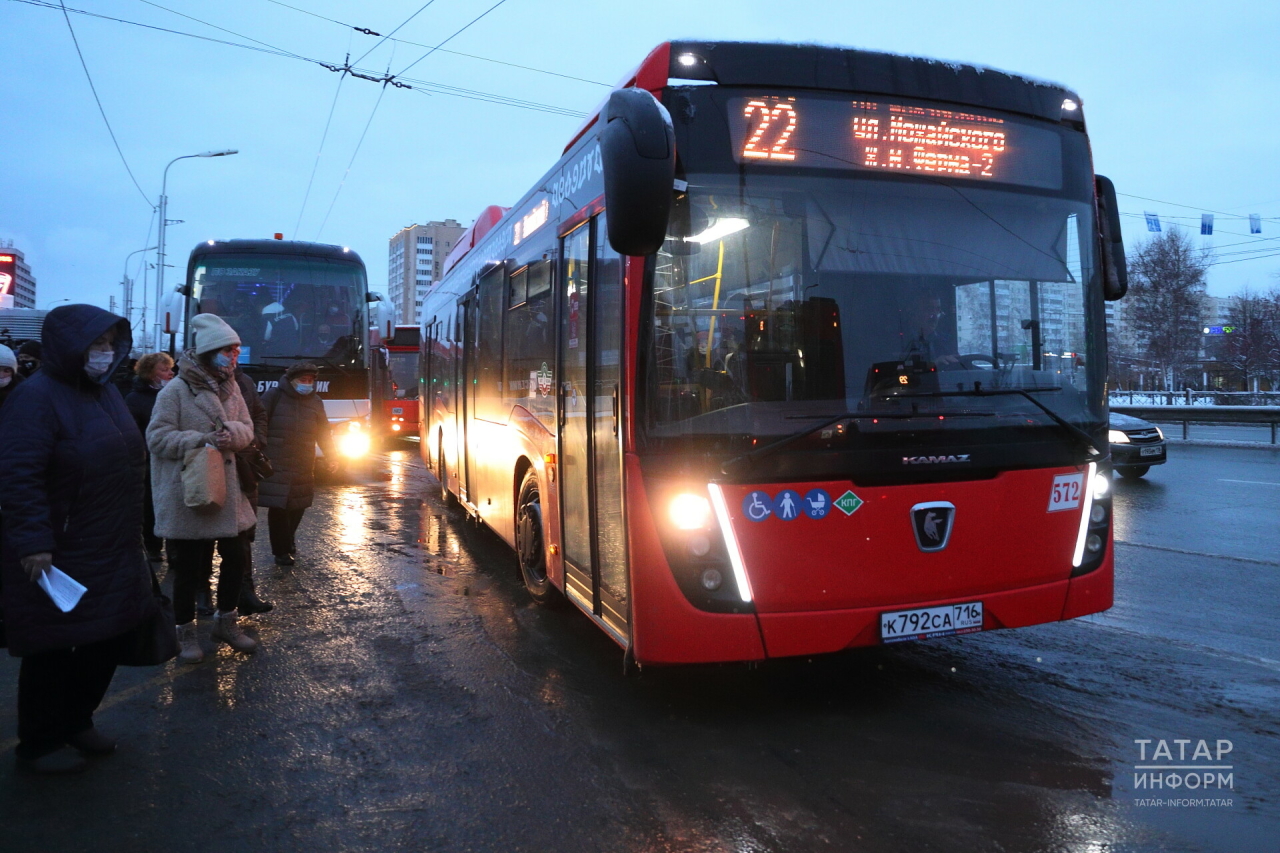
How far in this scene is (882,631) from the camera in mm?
4492

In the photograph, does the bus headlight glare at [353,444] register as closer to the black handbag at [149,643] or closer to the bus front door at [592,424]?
the bus front door at [592,424]

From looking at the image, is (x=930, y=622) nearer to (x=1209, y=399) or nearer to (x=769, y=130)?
(x=769, y=130)

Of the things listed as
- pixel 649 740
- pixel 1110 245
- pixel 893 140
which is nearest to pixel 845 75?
pixel 893 140

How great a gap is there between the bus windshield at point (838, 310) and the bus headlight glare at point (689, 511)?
11.5 inches

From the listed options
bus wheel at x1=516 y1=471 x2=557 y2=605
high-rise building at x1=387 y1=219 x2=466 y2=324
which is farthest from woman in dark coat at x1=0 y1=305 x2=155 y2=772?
high-rise building at x1=387 y1=219 x2=466 y2=324

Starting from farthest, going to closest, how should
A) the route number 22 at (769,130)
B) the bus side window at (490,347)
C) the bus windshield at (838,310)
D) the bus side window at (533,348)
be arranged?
the bus side window at (490,347), the bus side window at (533,348), the route number 22 at (769,130), the bus windshield at (838,310)

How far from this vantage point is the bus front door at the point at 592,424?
4.78m

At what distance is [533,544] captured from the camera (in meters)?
6.89

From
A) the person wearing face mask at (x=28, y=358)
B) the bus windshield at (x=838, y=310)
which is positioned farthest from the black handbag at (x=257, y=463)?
the person wearing face mask at (x=28, y=358)

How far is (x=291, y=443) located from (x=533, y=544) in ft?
9.13

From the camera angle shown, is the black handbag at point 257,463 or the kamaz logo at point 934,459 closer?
the kamaz logo at point 934,459

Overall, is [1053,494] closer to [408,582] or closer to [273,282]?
[408,582]

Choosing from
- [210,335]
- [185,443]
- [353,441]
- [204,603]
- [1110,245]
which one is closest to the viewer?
[1110,245]

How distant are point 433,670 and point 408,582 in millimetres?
2578
